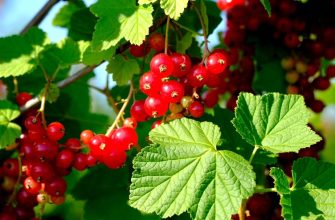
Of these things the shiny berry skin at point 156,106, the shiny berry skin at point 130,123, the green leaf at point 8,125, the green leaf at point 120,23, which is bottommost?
the green leaf at point 8,125

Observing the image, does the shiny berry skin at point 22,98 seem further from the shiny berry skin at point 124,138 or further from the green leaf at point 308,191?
the green leaf at point 308,191

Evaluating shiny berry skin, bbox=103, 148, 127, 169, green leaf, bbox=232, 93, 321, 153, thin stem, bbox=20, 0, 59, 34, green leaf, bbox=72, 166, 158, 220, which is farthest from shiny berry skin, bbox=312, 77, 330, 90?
thin stem, bbox=20, 0, 59, 34

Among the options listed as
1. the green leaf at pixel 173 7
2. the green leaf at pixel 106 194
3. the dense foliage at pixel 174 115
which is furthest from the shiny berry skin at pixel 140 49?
the green leaf at pixel 106 194

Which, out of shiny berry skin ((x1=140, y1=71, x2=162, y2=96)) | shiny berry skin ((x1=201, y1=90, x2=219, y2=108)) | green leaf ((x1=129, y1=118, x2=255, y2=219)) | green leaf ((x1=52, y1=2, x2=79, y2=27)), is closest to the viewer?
green leaf ((x1=129, y1=118, x2=255, y2=219))

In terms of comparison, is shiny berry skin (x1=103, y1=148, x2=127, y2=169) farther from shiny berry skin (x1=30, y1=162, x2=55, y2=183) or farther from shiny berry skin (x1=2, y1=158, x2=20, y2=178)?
shiny berry skin (x1=2, y1=158, x2=20, y2=178)

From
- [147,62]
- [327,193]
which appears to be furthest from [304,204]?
[147,62]

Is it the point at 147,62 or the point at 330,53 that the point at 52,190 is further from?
the point at 330,53
